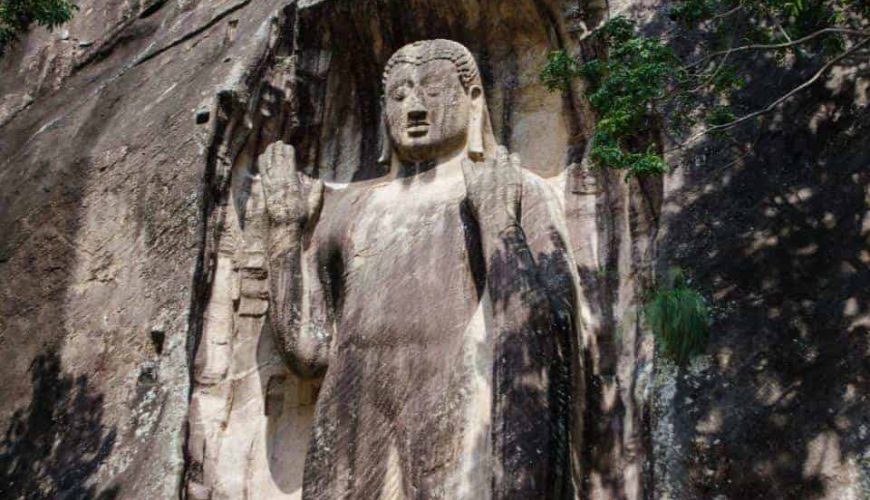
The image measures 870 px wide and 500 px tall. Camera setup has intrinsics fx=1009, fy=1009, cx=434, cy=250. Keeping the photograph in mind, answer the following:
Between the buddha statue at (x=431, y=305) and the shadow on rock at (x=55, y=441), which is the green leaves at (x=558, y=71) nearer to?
the buddha statue at (x=431, y=305)

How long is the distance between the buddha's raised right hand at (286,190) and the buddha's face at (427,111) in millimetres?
668

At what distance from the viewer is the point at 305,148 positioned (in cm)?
770

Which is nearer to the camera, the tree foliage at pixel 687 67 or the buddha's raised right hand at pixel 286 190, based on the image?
the tree foliage at pixel 687 67

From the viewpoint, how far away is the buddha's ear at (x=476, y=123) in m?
6.72

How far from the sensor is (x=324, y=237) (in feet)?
21.9

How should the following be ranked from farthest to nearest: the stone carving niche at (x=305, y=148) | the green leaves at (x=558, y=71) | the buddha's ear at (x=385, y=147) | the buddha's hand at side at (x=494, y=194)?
the buddha's ear at (x=385, y=147), the stone carving niche at (x=305, y=148), the green leaves at (x=558, y=71), the buddha's hand at side at (x=494, y=194)

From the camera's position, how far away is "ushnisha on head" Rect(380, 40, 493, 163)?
6703mm

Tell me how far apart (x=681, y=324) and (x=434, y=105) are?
238 centimetres

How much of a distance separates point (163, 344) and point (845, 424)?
394cm

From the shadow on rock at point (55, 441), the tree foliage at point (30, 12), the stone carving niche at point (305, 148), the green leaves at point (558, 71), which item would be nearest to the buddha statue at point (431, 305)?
the stone carving niche at point (305, 148)

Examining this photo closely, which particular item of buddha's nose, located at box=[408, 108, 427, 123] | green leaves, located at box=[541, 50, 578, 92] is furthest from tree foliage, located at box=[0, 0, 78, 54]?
green leaves, located at box=[541, 50, 578, 92]

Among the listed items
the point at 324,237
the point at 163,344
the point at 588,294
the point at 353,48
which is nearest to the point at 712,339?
the point at 588,294

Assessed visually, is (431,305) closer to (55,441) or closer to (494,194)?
(494,194)

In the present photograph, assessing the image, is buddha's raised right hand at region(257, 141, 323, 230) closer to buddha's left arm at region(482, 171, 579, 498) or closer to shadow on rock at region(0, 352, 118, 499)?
buddha's left arm at region(482, 171, 579, 498)
